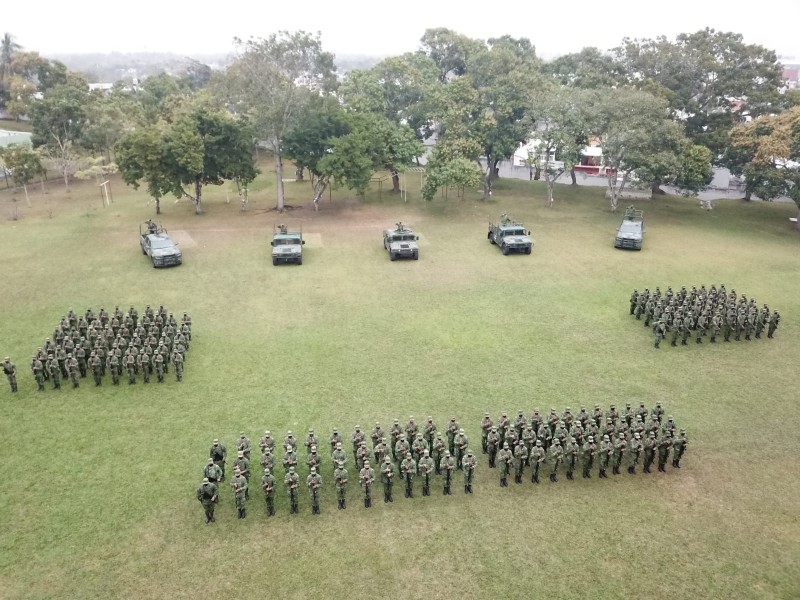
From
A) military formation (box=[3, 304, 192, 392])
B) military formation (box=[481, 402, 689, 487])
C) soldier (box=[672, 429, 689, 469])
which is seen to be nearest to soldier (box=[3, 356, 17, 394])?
military formation (box=[3, 304, 192, 392])

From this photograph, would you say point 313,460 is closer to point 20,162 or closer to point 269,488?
point 269,488

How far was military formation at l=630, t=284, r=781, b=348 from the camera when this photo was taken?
65.4ft

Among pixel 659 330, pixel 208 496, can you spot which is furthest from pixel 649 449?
pixel 208 496

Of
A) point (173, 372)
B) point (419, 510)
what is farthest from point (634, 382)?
point (173, 372)

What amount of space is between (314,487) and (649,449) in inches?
286

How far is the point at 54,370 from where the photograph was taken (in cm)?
1673

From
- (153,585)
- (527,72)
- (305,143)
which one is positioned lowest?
(153,585)

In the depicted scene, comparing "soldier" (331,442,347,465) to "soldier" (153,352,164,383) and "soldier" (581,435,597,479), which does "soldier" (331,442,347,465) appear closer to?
"soldier" (581,435,597,479)

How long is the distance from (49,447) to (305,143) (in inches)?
952

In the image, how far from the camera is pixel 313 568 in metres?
11.2

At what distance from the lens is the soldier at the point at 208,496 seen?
11.9m

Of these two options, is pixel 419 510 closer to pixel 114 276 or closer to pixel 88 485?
pixel 88 485

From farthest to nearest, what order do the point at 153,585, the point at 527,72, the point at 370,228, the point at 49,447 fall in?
1. the point at 527,72
2. the point at 370,228
3. the point at 49,447
4. the point at 153,585

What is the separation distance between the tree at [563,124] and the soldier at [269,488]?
90.9ft
